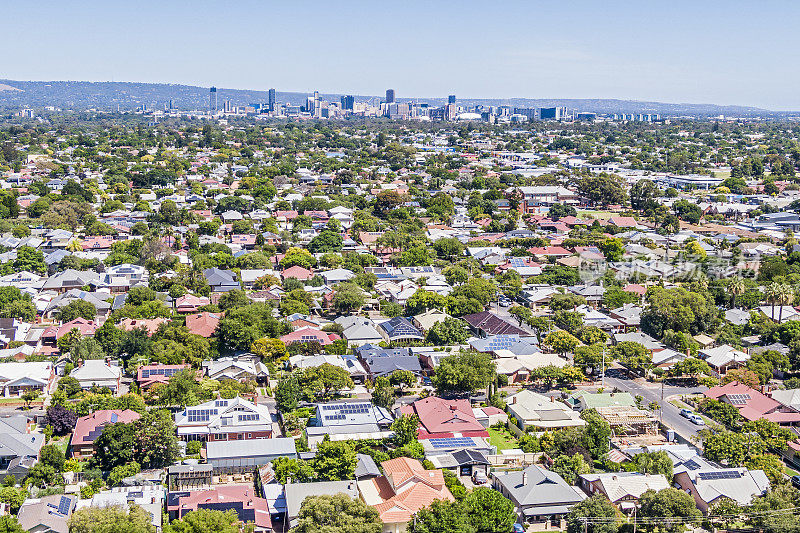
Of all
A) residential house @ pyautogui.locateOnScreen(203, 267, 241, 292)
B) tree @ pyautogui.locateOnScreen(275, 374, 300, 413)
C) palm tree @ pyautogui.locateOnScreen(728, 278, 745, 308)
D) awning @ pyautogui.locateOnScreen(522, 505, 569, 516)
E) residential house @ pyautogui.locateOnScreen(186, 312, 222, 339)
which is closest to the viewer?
awning @ pyautogui.locateOnScreen(522, 505, 569, 516)

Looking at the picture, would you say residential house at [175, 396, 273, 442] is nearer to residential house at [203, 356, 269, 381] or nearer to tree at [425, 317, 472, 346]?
residential house at [203, 356, 269, 381]

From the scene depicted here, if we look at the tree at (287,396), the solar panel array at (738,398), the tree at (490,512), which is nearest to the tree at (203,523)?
the tree at (490,512)

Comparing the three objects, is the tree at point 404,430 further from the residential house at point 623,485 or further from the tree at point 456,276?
the tree at point 456,276

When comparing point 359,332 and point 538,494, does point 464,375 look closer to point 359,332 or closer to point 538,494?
point 538,494

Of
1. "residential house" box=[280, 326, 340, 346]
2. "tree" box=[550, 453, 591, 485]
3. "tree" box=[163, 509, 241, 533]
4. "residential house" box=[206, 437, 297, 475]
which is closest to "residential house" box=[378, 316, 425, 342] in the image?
"residential house" box=[280, 326, 340, 346]

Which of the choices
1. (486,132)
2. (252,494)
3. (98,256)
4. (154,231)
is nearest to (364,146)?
(486,132)

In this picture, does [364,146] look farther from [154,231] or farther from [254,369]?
[254,369]
